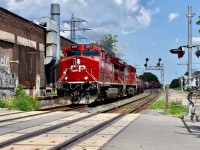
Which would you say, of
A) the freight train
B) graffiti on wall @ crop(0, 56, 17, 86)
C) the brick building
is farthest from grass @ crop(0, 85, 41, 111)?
graffiti on wall @ crop(0, 56, 17, 86)

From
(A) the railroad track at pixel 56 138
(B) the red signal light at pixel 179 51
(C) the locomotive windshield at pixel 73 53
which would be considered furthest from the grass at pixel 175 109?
(A) the railroad track at pixel 56 138

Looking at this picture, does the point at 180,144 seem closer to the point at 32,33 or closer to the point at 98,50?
the point at 98,50

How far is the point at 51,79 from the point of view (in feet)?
144

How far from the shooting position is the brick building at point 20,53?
3153 centimetres

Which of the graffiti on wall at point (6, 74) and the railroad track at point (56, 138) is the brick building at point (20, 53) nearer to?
the graffiti on wall at point (6, 74)

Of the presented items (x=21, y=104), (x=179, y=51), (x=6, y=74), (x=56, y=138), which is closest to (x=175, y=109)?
(x=21, y=104)

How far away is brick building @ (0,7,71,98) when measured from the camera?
31.5 metres

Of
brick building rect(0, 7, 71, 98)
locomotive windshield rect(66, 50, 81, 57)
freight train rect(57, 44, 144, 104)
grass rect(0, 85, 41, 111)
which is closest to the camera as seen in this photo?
grass rect(0, 85, 41, 111)

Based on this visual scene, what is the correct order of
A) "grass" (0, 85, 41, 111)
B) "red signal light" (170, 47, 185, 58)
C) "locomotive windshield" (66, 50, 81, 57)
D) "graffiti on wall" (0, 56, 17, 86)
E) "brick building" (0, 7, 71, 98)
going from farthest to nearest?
"brick building" (0, 7, 71, 98) < "graffiti on wall" (0, 56, 17, 86) < "locomotive windshield" (66, 50, 81, 57) < "grass" (0, 85, 41, 111) < "red signal light" (170, 47, 185, 58)

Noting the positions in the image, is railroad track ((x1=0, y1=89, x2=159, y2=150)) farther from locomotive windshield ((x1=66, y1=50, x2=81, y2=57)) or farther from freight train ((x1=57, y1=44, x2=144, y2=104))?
locomotive windshield ((x1=66, y1=50, x2=81, y2=57))

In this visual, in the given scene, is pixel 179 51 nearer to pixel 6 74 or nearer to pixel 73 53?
pixel 73 53

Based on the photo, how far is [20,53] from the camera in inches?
1356

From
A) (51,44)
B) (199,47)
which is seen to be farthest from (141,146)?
(51,44)

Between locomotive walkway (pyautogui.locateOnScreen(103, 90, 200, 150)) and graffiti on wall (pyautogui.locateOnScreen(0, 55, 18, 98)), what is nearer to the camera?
locomotive walkway (pyautogui.locateOnScreen(103, 90, 200, 150))
